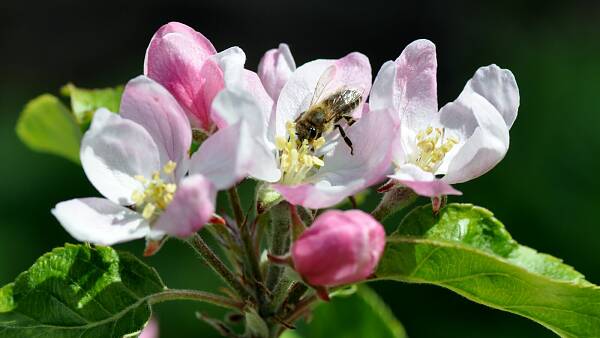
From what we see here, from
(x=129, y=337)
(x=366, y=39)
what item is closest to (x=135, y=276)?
(x=129, y=337)

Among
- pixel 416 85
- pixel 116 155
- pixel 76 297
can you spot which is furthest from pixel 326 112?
pixel 76 297

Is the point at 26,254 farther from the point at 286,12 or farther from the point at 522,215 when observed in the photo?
the point at 286,12

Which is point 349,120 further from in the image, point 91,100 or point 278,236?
point 91,100

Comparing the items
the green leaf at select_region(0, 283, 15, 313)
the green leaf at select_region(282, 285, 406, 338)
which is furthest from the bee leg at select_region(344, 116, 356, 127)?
the green leaf at select_region(282, 285, 406, 338)

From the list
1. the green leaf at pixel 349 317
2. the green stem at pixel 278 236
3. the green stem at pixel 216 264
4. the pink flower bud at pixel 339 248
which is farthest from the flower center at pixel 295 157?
the green leaf at pixel 349 317

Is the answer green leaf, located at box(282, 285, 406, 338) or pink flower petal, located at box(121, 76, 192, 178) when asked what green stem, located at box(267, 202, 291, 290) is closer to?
pink flower petal, located at box(121, 76, 192, 178)

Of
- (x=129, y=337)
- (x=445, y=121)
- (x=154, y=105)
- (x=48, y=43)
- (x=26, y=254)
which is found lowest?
(x=26, y=254)
